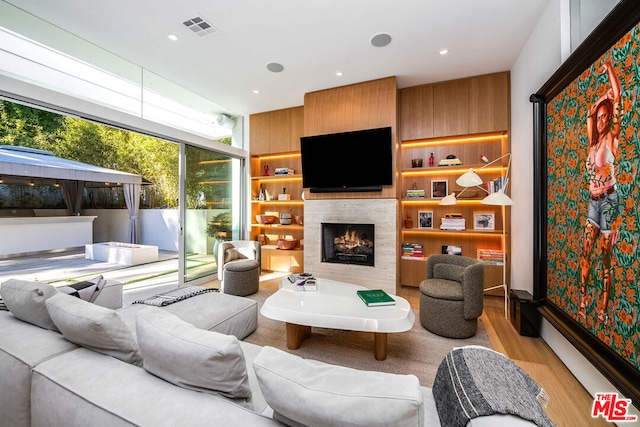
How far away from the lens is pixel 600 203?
1642 millimetres

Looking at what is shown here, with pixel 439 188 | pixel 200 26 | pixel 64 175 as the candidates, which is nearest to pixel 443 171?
pixel 439 188

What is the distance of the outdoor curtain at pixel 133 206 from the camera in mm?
7391

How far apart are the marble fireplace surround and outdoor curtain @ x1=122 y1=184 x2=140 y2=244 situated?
19.3ft

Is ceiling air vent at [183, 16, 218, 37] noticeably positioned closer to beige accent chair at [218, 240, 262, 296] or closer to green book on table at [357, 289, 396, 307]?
beige accent chair at [218, 240, 262, 296]

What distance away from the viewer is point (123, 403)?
901 millimetres

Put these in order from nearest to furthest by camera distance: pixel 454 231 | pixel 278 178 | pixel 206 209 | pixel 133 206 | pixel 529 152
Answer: pixel 529 152 < pixel 454 231 < pixel 206 209 < pixel 278 178 < pixel 133 206

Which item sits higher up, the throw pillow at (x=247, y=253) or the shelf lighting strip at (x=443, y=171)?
the shelf lighting strip at (x=443, y=171)

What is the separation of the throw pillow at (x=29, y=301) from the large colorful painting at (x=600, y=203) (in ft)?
10.1

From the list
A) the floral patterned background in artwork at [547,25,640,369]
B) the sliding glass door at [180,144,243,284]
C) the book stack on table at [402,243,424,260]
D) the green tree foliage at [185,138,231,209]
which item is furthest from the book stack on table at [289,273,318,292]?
the green tree foliage at [185,138,231,209]

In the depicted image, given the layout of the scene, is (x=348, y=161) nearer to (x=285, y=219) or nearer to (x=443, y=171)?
(x=443, y=171)

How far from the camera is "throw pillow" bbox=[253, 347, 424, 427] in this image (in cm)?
67

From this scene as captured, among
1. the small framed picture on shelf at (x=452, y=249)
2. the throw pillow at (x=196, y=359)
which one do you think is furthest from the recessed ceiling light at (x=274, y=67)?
the small framed picture on shelf at (x=452, y=249)

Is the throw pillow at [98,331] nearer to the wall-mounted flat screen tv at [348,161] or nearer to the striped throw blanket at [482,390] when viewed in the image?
the striped throw blanket at [482,390]

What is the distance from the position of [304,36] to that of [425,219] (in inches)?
121
